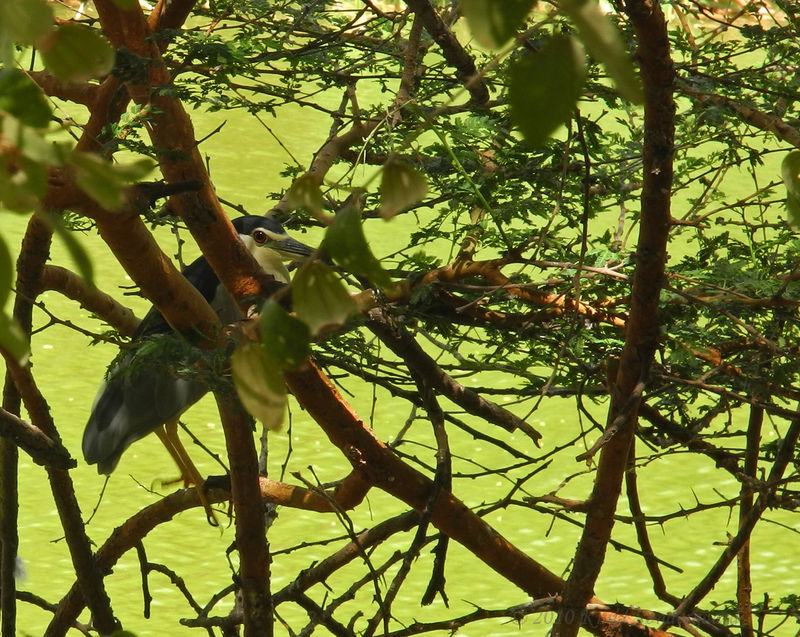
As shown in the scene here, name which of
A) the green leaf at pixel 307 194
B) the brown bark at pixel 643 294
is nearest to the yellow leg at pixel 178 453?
the brown bark at pixel 643 294

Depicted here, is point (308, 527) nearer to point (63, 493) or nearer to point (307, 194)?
point (63, 493)

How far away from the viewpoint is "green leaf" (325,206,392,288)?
19 centimetres

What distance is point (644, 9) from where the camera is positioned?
409 millimetres

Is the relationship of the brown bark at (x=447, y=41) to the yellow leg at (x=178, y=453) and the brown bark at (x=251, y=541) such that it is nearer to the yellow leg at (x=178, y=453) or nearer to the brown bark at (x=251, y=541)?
the brown bark at (x=251, y=541)

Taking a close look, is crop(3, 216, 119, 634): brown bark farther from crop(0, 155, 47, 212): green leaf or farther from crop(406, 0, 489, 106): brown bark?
crop(0, 155, 47, 212): green leaf

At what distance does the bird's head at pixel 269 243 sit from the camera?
1.20 metres

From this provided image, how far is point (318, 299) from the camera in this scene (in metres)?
0.20

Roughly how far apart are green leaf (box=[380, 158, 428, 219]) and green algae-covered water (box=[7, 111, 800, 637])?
1687 millimetres

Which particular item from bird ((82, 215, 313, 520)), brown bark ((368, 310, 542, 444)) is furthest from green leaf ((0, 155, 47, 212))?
bird ((82, 215, 313, 520))

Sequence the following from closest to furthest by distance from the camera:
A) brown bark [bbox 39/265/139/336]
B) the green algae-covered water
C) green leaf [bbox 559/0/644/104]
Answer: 1. green leaf [bbox 559/0/644/104]
2. brown bark [bbox 39/265/139/336]
3. the green algae-covered water

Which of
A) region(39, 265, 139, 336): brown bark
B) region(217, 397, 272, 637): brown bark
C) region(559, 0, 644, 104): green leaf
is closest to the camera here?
region(559, 0, 644, 104): green leaf

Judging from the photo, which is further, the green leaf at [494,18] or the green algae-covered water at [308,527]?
the green algae-covered water at [308,527]

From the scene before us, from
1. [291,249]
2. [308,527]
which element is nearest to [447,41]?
[291,249]

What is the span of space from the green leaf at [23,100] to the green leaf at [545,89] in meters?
0.10
